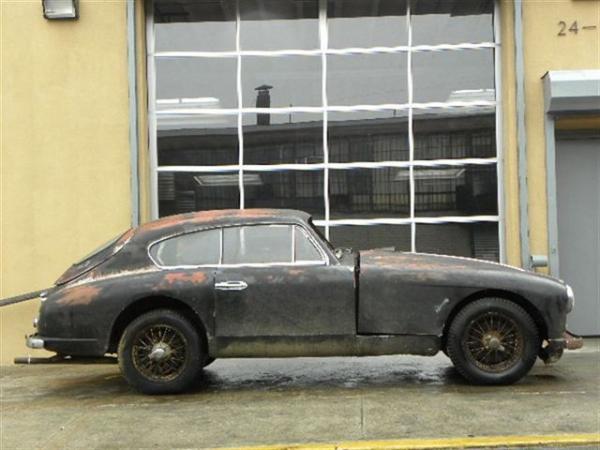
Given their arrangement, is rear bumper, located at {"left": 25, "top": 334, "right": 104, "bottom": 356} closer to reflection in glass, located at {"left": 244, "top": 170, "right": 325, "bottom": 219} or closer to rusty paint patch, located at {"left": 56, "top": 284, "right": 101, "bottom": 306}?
rusty paint patch, located at {"left": 56, "top": 284, "right": 101, "bottom": 306}

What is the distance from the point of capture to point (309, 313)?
258 inches

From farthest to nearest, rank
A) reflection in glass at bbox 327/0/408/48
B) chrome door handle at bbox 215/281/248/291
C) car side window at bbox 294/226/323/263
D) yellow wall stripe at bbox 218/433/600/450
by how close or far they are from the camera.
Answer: reflection in glass at bbox 327/0/408/48
car side window at bbox 294/226/323/263
chrome door handle at bbox 215/281/248/291
yellow wall stripe at bbox 218/433/600/450

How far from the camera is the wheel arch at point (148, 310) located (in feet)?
21.8

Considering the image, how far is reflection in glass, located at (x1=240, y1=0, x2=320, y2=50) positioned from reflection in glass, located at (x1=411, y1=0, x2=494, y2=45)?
136 centimetres

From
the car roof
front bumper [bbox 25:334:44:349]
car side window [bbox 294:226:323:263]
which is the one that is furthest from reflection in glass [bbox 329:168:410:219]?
front bumper [bbox 25:334:44:349]

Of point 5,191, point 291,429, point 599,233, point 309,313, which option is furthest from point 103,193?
point 599,233

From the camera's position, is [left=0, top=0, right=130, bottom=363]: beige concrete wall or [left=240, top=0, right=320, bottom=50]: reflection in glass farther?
[left=240, top=0, right=320, bottom=50]: reflection in glass

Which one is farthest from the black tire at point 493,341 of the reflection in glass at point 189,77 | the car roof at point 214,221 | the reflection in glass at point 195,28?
the reflection in glass at point 195,28

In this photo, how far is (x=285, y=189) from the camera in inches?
378

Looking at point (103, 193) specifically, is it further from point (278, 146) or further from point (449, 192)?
point (449, 192)

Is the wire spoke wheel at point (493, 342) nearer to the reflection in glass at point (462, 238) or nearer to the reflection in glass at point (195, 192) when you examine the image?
the reflection in glass at point (462, 238)

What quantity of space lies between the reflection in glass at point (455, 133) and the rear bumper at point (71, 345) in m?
4.91

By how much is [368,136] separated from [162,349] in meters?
4.37

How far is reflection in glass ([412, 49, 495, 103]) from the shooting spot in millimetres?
9672
